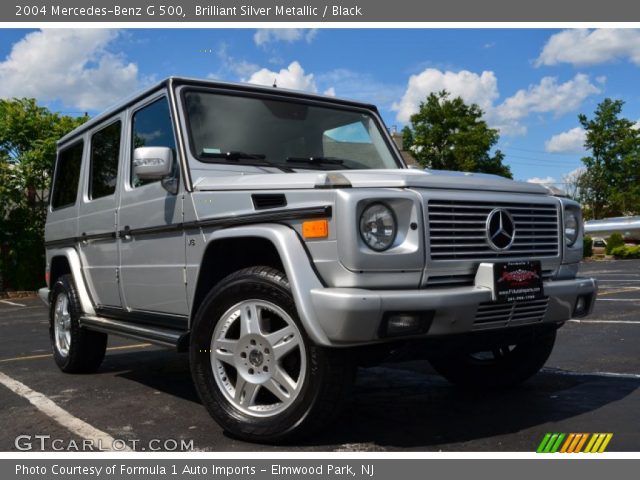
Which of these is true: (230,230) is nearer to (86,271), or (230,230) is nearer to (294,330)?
(294,330)

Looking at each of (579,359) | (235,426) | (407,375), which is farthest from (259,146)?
(579,359)

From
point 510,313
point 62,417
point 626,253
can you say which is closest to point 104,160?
point 62,417

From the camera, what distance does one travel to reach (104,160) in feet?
19.0

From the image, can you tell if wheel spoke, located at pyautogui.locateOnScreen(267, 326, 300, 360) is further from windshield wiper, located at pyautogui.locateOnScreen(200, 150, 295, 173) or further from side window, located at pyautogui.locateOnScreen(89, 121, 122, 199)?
side window, located at pyautogui.locateOnScreen(89, 121, 122, 199)

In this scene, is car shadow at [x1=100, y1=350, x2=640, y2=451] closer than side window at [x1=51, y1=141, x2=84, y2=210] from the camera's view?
Yes

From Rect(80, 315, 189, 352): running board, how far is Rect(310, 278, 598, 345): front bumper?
1251 mm

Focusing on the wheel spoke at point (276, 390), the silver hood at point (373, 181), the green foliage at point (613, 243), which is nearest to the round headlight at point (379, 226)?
the silver hood at point (373, 181)

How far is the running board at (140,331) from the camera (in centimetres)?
417

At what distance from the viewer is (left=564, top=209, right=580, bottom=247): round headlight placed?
4277 mm

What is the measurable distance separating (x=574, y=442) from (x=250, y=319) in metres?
1.81

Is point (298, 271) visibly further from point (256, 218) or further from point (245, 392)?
point (245, 392)

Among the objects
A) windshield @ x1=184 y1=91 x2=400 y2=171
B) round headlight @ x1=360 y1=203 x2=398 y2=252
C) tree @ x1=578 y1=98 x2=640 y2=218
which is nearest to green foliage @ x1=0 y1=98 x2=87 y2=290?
windshield @ x1=184 y1=91 x2=400 y2=171

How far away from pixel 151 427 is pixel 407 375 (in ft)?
7.75

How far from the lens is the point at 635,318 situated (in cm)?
919
